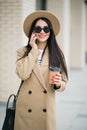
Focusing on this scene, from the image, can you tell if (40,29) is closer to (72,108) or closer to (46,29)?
(46,29)

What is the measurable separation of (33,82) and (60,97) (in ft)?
20.2

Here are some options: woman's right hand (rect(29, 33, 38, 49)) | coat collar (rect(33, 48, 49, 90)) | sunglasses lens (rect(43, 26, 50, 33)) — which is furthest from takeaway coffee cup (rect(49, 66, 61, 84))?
sunglasses lens (rect(43, 26, 50, 33))

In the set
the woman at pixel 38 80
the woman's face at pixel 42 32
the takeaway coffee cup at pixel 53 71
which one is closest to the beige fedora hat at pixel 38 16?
the woman at pixel 38 80

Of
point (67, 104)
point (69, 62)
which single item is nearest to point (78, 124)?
point (67, 104)

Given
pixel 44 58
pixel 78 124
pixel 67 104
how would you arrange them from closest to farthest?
pixel 44 58
pixel 78 124
pixel 67 104

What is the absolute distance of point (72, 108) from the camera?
8508 millimetres

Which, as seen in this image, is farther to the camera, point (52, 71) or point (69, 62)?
point (69, 62)

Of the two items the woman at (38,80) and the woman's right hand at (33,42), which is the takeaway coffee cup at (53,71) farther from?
the woman's right hand at (33,42)

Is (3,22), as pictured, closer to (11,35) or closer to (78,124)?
(11,35)

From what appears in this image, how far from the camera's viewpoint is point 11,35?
844 cm

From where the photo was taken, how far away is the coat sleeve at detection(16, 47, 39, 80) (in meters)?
3.83

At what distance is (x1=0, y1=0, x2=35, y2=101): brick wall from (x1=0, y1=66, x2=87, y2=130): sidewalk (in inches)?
19.8

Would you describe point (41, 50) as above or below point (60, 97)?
above

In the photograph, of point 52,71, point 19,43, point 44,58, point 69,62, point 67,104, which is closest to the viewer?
point 52,71
